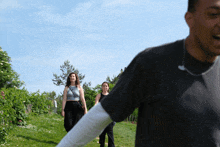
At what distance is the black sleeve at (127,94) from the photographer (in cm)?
114

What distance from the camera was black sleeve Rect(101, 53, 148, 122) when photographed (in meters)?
1.14

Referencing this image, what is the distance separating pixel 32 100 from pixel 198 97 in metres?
13.0

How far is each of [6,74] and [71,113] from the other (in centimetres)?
2484

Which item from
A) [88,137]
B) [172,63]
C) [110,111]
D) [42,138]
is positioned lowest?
[42,138]

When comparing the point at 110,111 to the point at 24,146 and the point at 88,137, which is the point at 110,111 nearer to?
the point at 88,137

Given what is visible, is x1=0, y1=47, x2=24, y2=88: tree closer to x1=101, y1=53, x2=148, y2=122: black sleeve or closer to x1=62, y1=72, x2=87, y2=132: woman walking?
x1=62, y1=72, x2=87, y2=132: woman walking

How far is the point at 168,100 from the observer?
1.12 metres

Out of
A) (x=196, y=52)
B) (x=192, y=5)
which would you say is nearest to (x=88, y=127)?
(x=196, y=52)

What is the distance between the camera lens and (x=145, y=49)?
1226 millimetres

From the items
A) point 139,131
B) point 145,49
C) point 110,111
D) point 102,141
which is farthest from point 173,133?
point 102,141

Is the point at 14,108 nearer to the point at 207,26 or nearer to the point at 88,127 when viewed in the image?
the point at 88,127

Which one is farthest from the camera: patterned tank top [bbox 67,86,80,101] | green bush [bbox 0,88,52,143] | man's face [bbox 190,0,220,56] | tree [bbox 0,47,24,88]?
tree [bbox 0,47,24,88]

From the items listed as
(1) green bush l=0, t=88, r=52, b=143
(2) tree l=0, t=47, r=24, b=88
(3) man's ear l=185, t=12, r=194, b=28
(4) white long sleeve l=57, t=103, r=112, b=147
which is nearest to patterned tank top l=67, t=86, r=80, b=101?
(1) green bush l=0, t=88, r=52, b=143

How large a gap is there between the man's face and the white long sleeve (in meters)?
0.53
